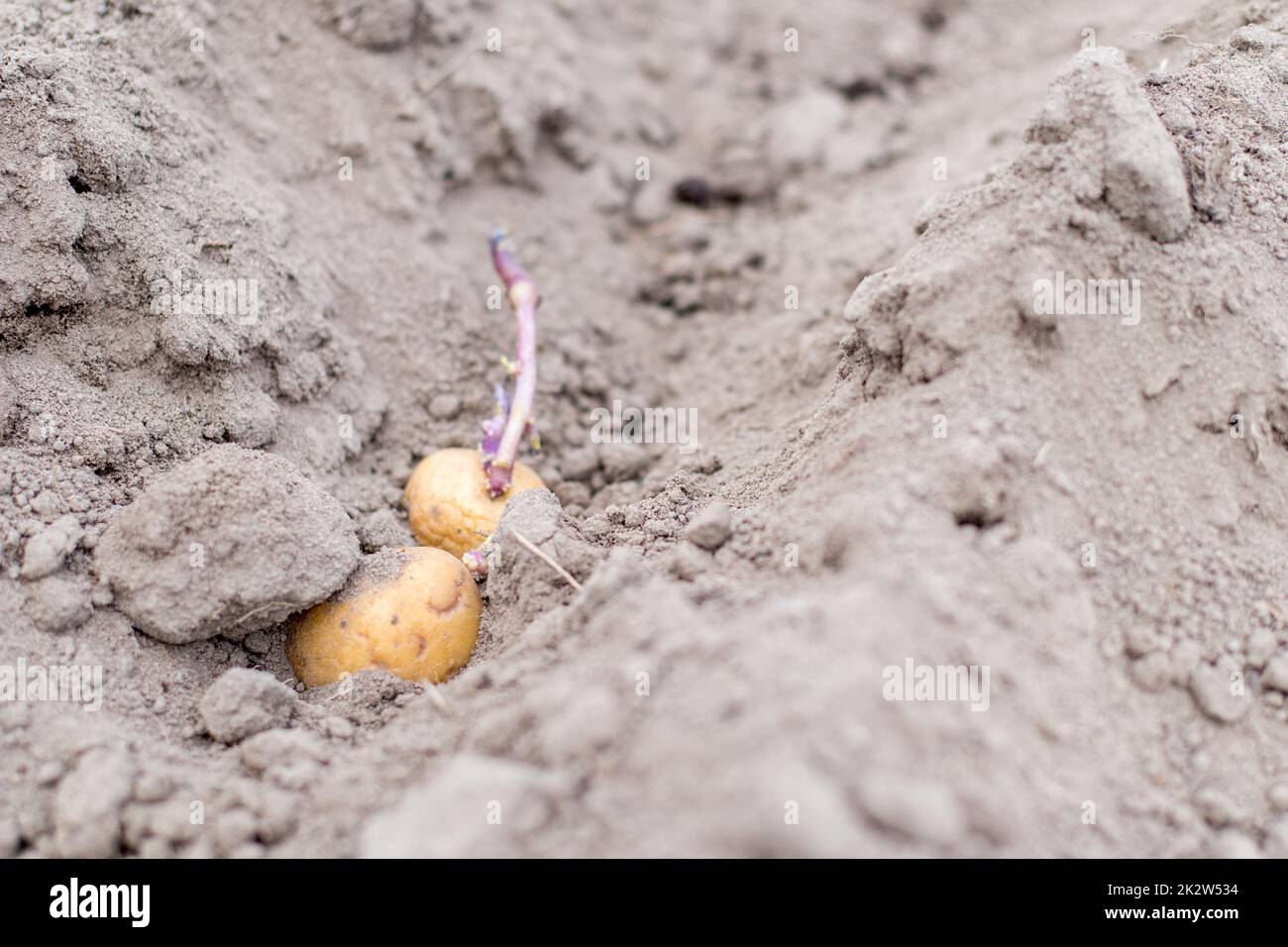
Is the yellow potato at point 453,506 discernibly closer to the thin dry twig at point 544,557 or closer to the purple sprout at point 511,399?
the purple sprout at point 511,399

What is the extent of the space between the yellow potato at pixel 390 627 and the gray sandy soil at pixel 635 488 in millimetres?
84

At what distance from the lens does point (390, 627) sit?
3.36 meters

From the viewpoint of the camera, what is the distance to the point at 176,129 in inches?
158

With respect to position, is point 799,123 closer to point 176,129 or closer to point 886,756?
point 176,129

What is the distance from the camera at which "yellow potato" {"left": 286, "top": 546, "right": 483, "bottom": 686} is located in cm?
337

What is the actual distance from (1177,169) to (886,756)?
7.29 feet

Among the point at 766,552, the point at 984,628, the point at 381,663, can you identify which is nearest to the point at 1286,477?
the point at 984,628

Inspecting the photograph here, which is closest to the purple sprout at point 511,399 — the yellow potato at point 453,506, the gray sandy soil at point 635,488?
the yellow potato at point 453,506

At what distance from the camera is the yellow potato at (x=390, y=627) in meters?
3.37

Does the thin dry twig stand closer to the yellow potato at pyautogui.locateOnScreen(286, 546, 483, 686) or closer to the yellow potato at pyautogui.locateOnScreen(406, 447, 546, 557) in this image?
the yellow potato at pyautogui.locateOnScreen(286, 546, 483, 686)

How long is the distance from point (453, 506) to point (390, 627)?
0.64 metres

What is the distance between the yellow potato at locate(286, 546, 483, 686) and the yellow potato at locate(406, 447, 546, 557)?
34 cm

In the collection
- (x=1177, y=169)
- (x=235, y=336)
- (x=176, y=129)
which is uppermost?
(x=1177, y=169)

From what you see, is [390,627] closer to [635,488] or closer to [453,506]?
[453,506]
